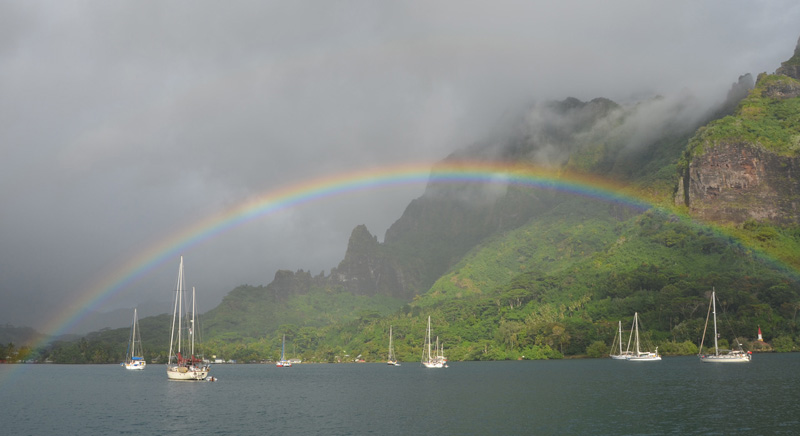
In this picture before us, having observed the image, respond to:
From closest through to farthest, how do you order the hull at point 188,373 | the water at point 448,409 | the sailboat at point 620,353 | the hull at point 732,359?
the water at point 448,409 < the hull at point 188,373 < the hull at point 732,359 < the sailboat at point 620,353

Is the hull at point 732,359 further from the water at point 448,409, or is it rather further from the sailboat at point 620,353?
the water at point 448,409

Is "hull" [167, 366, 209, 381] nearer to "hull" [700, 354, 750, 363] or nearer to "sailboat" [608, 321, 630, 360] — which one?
"hull" [700, 354, 750, 363]

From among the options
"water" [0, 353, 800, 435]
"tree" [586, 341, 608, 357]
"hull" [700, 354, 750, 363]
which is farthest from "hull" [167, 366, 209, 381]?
"tree" [586, 341, 608, 357]

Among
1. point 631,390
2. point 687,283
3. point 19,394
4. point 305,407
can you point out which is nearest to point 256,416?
point 305,407

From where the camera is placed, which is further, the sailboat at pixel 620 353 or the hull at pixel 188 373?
the sailboat at pixel 620 353

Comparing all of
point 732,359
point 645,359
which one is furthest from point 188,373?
point 732,359

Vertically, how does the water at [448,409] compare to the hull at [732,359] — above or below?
below

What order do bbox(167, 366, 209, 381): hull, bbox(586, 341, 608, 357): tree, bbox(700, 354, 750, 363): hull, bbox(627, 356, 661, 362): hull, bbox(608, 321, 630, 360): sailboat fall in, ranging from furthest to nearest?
bbox(586, 341, 608, 357): tree < bbox(608, 321, 630, 360): sailboat < bbox(627, 356, 661, 362): hull < bbox(700, 354, 750, 363): hull < bbox(167, 366, 209, 381): hull

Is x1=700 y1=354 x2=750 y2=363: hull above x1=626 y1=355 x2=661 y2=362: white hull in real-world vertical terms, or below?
above

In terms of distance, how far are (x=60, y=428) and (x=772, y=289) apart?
18252cm

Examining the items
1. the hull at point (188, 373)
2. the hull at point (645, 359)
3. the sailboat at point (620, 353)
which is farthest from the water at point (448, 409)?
the sailboat at point (620, 353)

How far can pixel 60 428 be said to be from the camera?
56.8m

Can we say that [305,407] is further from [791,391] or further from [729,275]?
[729,275]

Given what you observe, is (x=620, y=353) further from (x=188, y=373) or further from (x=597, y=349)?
(x=188, y=373)
